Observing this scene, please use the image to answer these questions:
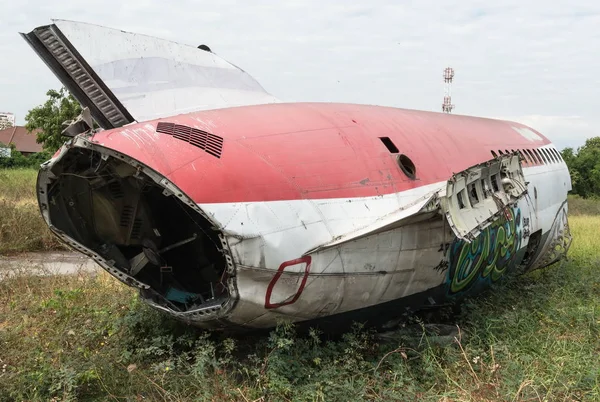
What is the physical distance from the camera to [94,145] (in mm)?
5902

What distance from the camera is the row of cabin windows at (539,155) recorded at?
1174cm

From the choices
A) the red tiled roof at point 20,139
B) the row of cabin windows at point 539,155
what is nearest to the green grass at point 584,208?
the row of cabin windows at point 539,155

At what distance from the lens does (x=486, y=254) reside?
8.91 metres

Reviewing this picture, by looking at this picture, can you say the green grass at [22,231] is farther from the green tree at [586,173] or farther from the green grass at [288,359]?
the green tree at [586,173]

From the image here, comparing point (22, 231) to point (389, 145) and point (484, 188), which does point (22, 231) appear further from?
point (484, 188)

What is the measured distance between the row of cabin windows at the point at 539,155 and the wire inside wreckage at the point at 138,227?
6.33 m

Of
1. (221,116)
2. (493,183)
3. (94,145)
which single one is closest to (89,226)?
(94,145)

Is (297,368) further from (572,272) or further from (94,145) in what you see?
(572,272)

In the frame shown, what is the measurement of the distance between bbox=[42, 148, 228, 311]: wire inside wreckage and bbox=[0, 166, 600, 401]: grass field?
2.39 feet

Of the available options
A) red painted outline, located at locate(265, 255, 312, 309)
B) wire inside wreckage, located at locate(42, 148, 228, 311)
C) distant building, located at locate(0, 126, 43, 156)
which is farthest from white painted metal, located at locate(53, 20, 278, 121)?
distant building, located at locate(0, 126, 43, 156)

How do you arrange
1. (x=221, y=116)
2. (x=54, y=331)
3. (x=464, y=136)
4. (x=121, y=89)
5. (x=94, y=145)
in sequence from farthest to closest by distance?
1. (x=464, y=136)
2. (x=54, y=331)
3. (x=121, y=89)
4. (x=221, y=116)
5. (x=94, y=145)

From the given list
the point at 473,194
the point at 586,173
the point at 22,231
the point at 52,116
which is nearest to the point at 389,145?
the point at 473,194

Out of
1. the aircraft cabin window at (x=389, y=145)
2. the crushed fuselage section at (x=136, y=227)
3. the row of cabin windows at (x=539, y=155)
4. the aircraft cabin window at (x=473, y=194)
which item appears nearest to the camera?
the crushed fuselage section at (x=136, y=227)

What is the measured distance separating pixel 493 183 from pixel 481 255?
171cm
